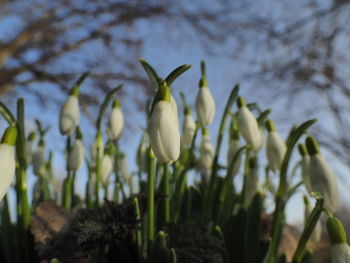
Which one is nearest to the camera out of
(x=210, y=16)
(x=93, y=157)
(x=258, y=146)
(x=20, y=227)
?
(x=20, y=227)

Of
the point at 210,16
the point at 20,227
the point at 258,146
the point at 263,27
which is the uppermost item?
the point at 210,16

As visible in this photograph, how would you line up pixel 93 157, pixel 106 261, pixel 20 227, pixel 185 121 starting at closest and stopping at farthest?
1. pixel 106 261
2. pixel 20 227
3. pixel 185 121
4. pixel 93 157

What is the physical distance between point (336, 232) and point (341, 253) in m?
0.04

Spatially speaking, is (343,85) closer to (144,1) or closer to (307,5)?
(307,5)

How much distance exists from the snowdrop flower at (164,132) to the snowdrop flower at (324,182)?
1.25 ft

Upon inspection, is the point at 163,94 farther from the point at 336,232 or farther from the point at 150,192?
the point at 336,232

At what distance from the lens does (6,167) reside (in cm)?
81

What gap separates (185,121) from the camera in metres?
1.44

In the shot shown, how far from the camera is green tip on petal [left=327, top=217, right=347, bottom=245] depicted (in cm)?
73

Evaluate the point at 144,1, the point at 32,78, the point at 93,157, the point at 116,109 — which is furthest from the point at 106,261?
the point at 32,78

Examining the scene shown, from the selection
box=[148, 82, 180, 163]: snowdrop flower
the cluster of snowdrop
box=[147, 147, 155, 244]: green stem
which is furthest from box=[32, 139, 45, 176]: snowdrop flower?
box=[148, 82, 180, 163]: snowdrop flower

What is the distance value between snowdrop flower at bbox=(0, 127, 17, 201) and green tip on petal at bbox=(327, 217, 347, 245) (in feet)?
2.18

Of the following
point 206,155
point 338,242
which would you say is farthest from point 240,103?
point 338,242

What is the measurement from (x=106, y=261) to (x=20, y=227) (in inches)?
14.3
